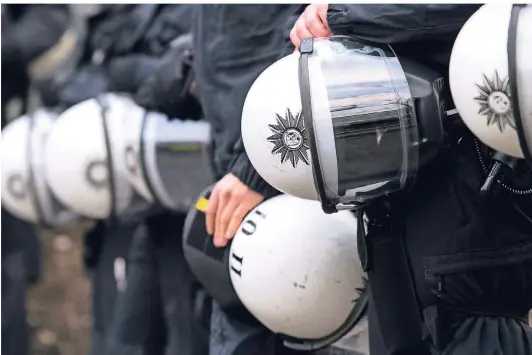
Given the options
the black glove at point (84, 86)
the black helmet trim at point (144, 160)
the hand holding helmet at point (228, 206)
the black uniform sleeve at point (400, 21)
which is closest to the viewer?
the black uniform sleeve at point (400, 21)

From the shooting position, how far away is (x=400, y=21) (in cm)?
128

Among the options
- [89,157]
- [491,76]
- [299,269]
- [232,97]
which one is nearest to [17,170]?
[89,157]

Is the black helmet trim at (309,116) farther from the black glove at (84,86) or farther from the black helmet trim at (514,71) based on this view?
the black glove at (84,86)

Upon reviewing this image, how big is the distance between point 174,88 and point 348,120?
85 centimetres

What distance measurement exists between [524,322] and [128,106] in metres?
1.12

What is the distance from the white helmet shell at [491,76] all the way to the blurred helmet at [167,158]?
0.92 metres

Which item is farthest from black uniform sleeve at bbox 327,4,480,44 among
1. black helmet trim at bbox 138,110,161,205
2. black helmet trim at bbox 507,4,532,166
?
black helmet trim at bbox 138,110,161,205

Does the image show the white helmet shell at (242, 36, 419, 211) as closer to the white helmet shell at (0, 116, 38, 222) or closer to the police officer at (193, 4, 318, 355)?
the police officer at (193, 4, 318, 355)

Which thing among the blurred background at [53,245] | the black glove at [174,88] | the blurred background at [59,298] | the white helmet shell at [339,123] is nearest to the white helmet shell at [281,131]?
the white helmet shell at [339,123]

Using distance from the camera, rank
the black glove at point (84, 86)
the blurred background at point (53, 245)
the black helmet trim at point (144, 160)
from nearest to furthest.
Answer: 1. the black helmet trim at point (144, 160)
2. the black glove at point (84, 86)
3. the blurred background at point (53, 245)

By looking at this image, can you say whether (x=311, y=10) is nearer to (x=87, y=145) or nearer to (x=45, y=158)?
(x=87, y=145)

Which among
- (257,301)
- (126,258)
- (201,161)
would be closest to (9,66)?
(126,258)

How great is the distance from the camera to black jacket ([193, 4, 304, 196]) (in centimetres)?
167

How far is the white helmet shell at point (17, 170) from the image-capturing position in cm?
228
